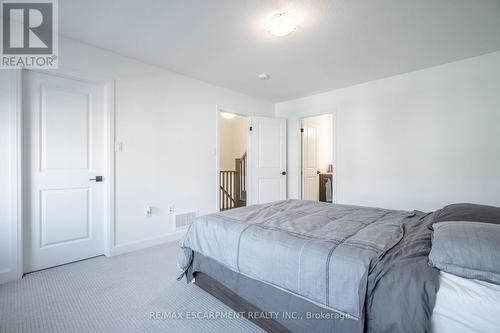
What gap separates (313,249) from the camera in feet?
4.25

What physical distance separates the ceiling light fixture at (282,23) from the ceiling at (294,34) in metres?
0.07

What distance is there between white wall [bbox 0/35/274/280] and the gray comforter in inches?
52.6

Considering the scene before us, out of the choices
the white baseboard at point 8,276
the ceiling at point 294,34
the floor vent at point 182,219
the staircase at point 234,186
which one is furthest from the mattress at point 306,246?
the staircase at point 234,186

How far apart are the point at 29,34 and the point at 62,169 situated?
1361 millimetres

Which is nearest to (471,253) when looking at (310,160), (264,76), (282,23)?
(282,23)

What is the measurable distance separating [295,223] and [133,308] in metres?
1.39

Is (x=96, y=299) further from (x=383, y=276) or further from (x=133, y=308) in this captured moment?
(x=383, y=276)

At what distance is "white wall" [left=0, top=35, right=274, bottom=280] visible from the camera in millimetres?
2842

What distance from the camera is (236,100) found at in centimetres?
428

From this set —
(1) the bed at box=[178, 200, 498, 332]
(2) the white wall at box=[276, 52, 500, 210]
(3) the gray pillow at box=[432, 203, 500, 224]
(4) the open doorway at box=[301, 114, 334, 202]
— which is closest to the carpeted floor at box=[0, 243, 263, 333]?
(1) the bed at box=[178, 200, 498, 332]

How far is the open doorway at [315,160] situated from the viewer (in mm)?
4871

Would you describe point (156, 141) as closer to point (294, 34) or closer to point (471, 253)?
point (294, 34)

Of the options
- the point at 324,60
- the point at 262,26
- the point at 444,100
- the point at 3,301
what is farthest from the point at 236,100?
the point at 3,301

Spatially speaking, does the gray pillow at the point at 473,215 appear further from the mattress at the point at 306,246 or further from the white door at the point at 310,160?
the white door at the point at 310,160
